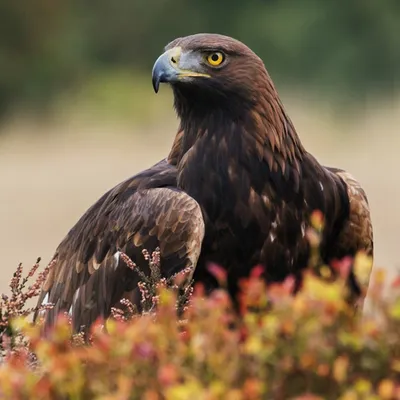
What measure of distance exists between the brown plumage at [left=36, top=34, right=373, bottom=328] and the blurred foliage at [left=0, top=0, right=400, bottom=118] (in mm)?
13056

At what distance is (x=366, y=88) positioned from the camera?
64.0 feet

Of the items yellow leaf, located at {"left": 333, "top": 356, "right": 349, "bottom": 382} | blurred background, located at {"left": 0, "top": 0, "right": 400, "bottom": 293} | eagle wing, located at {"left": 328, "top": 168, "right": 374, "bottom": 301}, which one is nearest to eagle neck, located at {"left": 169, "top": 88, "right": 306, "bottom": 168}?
eagle wing, located at {"left": 328, "top": 168, "right": 374, "bottom": 301}

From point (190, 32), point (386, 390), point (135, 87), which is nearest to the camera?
point (386, 390)

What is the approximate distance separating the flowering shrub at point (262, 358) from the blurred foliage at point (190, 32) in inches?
620

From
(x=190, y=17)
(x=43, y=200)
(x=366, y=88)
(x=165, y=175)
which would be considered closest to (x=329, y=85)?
(x=366, y=88)

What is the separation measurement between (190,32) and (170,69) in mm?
14756

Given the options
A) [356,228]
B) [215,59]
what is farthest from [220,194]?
[356,228]

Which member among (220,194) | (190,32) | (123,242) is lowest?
(190,32)

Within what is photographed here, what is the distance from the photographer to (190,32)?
1995cm

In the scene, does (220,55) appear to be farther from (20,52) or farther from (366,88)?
(20,52)

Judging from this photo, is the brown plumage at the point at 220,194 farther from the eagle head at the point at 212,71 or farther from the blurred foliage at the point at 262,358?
the blurred foliage at the point at 262,358

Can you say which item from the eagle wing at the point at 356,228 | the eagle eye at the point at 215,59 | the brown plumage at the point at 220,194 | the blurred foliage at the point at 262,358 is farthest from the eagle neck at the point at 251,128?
the blurred foliage at the point at 262,358

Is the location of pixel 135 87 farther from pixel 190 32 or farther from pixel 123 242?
pixel 123 242

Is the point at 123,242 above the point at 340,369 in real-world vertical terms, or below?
below
